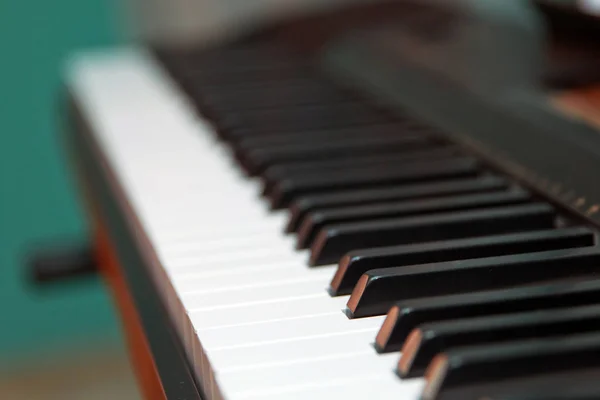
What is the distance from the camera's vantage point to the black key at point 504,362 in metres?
0.42

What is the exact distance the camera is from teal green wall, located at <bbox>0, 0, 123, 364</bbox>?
211 centimetres

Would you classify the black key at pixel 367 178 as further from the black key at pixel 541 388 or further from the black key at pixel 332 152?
the black key at pixel 541 388

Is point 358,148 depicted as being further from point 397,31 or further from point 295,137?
point 397,31

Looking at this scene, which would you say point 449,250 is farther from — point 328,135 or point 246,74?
point 246,74

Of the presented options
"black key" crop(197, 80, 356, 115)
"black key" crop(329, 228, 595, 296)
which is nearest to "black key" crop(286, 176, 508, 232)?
"black key" crop(329, 228, 595, 296)

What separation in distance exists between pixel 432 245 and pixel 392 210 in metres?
0.10

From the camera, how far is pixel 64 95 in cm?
151

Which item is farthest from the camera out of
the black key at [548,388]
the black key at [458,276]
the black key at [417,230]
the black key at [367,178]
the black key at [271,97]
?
the black key at [271,97]

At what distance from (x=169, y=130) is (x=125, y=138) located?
57 millimetres

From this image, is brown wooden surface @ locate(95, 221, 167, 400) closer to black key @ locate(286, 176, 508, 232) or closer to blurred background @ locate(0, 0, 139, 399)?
black key @ locate(286, 176, 508, 232)

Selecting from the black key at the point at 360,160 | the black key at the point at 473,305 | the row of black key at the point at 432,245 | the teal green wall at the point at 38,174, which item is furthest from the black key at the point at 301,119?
the teal green wall at the point at 38,174

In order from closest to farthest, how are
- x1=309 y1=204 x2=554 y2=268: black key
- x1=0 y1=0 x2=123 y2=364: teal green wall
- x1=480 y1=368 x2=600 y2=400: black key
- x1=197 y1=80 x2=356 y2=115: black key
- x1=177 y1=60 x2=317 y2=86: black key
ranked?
x1=480 y1=368 x2=600 y2=400: black key < x1=309 y1=204 x2=554 y2=268: black key < x1=197 y1=80 x2=356 y2=115: black key < x1=177 y1=60 x2=317 y2=86: black key < x1=0 y1=0 x2=123 y2=364: teal green wall

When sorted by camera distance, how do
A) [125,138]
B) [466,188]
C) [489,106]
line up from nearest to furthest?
[466,188]
[489,106]
[125,138]

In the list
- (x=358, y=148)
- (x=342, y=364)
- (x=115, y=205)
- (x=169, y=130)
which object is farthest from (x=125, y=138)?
(x=342, y=364)
